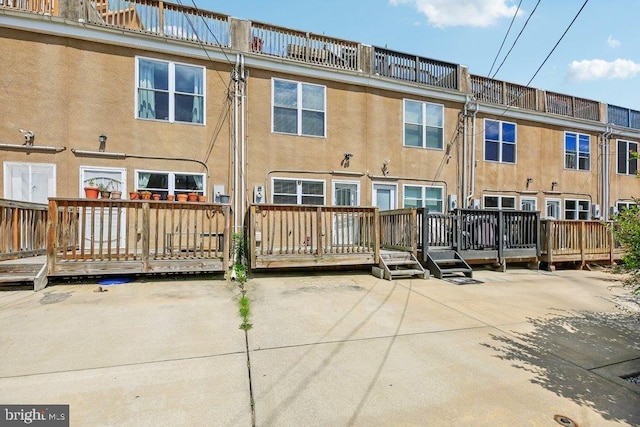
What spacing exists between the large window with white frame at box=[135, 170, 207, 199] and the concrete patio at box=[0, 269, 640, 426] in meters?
3.12

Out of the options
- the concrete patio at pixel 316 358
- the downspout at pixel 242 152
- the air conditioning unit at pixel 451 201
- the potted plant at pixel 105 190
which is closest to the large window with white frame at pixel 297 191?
the downspout at pixel 242 152

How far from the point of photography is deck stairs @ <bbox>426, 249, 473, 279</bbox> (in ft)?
23.8

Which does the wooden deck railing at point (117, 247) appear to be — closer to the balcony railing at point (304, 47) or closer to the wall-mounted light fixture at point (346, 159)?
the wall-mounted light fixture at point (346, 159)

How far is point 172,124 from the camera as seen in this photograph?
801 centimetres

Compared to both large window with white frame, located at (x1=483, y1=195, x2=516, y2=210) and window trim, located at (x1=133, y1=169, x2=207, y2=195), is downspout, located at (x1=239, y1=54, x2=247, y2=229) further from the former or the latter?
large window with white frame, located at (x1=483, y1=195, x2=516, y2=210)

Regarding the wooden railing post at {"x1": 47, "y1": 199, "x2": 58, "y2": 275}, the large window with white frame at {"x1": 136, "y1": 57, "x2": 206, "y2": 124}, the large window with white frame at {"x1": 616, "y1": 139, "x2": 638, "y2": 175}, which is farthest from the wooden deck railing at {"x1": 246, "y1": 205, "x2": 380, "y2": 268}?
the large window with white frame at {"x1": 616, "y1": 139, "x2": 638, "y2": 175}

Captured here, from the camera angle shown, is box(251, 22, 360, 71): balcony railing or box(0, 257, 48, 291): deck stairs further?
box(251, 22, 360, 71): balcony railing

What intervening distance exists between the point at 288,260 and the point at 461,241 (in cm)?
453

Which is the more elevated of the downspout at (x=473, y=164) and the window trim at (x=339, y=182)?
the downspout at (x=473, y=164)

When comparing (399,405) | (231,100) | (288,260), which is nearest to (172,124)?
(231,100)

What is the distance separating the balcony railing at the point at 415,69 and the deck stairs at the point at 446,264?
5979 millimetres

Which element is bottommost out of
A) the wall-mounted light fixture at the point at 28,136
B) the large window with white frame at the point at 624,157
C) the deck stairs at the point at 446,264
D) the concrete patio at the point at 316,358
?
the concrete patio at the point at 316,358

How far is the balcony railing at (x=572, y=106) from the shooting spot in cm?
1257

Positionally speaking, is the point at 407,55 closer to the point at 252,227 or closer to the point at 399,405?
the point at 252,227
